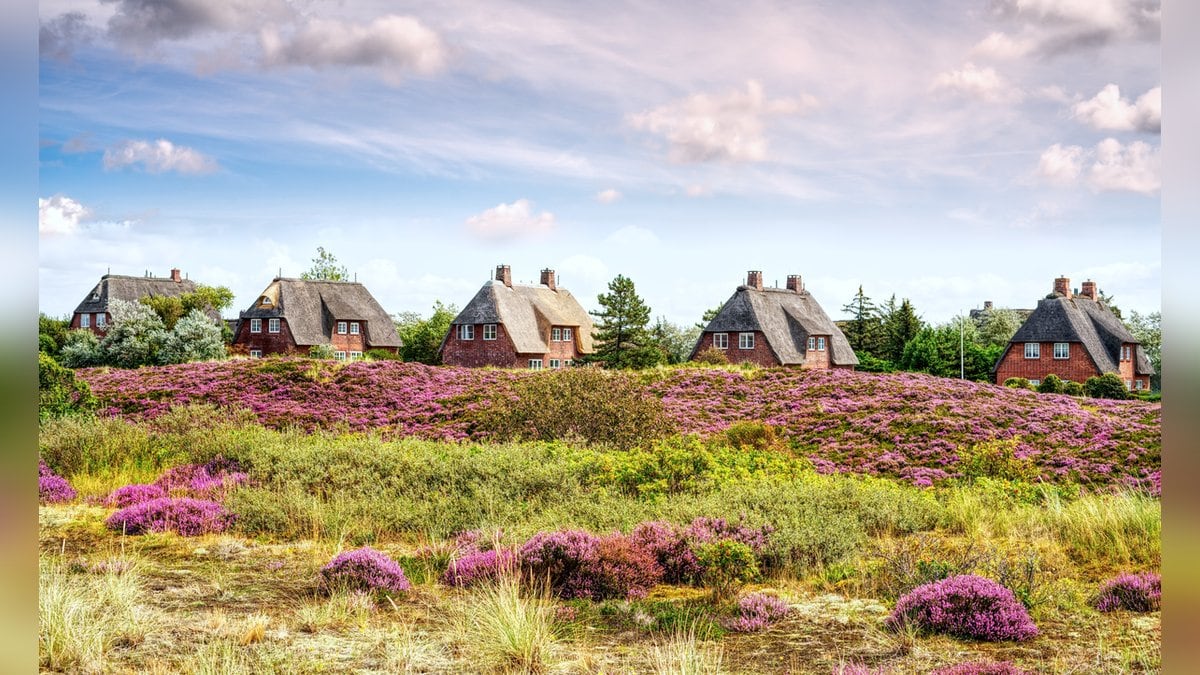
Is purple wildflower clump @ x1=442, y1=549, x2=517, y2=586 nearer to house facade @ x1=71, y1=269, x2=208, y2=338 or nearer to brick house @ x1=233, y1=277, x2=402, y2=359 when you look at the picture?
brick house @ x1=233, y1=277, x2=402, y2=359

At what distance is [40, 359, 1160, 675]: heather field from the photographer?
6.23 m

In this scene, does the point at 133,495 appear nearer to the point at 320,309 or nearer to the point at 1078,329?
the point at 320,309

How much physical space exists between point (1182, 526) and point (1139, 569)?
7.92 m

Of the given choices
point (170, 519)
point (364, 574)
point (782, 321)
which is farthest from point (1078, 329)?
point (364, 574)

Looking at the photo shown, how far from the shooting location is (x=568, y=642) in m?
6.57

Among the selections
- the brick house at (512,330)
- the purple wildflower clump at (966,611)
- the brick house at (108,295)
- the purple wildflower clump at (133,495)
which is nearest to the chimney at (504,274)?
the brick house at (512,330)

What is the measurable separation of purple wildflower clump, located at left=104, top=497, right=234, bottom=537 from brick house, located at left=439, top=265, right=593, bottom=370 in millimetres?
42037

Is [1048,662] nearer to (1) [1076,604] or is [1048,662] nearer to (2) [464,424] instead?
(1) [1076,604]

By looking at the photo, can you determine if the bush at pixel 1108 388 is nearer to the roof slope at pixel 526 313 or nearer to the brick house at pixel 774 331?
the brick house at pixel 774 331

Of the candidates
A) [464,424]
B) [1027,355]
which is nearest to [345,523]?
[464,424]

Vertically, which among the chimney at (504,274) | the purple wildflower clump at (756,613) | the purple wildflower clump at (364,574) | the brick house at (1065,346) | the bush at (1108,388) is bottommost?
the purple wildflower clump at (756,613)

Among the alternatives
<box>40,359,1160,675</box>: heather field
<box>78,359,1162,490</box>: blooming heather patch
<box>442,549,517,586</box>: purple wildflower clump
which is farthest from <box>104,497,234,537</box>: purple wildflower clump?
<box>78,359,1162,490</box>: blooming heather patch

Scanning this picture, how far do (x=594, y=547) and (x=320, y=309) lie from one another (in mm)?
56744

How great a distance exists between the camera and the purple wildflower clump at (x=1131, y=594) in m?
7.26
